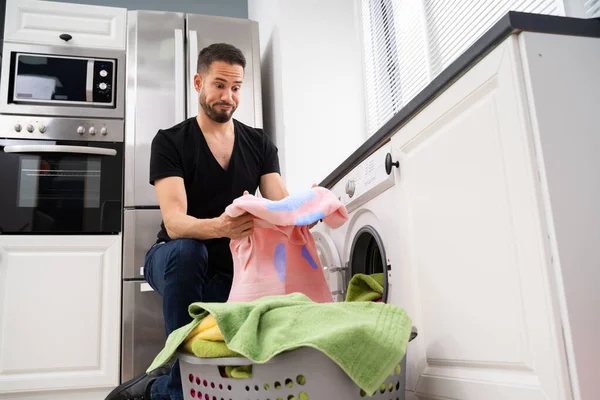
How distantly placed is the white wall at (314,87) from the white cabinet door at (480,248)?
1.25m

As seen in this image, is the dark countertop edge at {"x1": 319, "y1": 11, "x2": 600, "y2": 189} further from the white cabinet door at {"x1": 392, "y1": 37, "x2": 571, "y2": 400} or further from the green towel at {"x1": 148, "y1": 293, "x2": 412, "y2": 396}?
the green towel at {"x1": 148, "y1": 293, "x2": 412, "y2": 396}

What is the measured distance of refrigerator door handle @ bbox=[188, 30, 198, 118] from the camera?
2.46 metres

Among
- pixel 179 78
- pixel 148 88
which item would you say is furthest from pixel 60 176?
pixel 179 78

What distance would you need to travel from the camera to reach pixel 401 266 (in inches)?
50.6

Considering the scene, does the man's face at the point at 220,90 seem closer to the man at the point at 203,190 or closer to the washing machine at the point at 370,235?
the man at the point at 203,190

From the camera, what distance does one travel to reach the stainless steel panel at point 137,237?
90.8 inches

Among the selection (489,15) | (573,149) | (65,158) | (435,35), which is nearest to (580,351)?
(573,149)

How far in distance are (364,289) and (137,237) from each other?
1241 mm

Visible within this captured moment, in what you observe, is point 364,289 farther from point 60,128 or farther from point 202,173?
point 60,128

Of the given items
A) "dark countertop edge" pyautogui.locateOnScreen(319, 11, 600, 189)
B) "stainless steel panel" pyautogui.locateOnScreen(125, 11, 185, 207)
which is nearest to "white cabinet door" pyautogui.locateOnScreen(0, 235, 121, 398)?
"stainless steel panel" pyautogui.locateOnScreen(125, 11, 185, 207)

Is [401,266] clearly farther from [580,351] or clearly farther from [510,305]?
[580,351]

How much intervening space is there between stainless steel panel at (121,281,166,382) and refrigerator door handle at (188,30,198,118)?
796 mm

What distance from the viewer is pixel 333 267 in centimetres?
174

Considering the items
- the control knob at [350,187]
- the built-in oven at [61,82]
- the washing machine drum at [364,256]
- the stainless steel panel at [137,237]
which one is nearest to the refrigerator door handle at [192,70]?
the built-in oven at [61,82]
